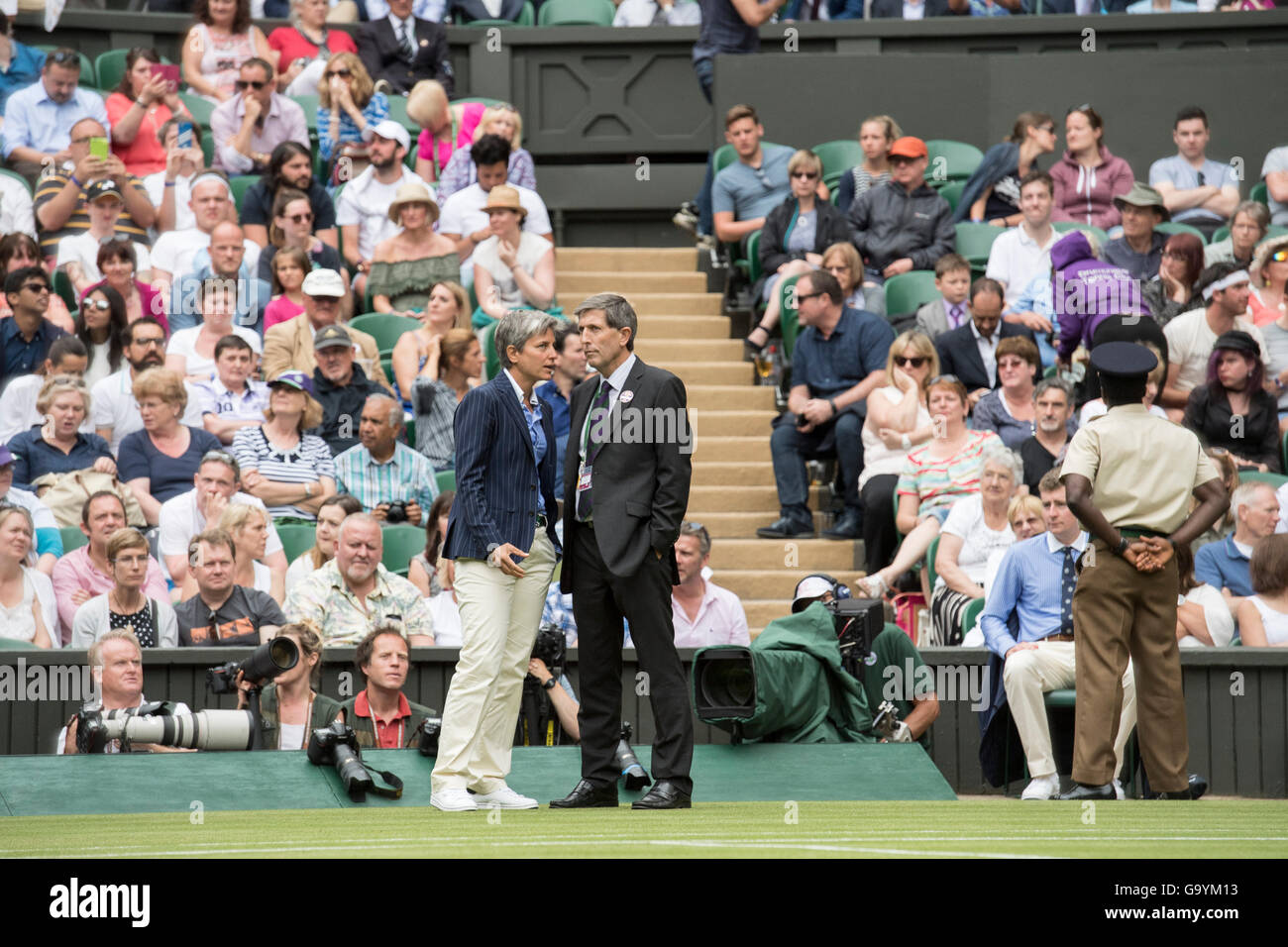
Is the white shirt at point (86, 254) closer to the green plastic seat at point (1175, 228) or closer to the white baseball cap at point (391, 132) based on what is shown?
the white baseball cap at point (391, 132)

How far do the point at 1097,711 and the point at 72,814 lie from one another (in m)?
3.83

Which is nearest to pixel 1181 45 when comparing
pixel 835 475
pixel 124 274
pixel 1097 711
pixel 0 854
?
pixel 835 475

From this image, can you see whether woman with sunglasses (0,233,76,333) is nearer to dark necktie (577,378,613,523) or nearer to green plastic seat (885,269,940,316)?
green plastic seat (885,269,940,316)

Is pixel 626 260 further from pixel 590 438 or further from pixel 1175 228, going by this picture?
pixel 590 438

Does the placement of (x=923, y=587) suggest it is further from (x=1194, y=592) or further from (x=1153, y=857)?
(x=1153, y=857)

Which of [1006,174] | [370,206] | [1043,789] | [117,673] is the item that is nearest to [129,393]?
[370,206]

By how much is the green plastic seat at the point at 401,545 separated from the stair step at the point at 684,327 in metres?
3.89

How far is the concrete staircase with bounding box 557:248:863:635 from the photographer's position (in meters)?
11.2

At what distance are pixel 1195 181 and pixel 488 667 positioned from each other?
30.5 feet

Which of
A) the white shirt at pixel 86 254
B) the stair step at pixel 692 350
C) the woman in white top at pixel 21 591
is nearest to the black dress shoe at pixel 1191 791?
the woman in white top at pixel 21 591

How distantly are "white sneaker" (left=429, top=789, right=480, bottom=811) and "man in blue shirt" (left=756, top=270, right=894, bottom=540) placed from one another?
16.9 feet

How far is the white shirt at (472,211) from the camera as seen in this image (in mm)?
12984

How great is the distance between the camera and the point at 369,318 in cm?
1226

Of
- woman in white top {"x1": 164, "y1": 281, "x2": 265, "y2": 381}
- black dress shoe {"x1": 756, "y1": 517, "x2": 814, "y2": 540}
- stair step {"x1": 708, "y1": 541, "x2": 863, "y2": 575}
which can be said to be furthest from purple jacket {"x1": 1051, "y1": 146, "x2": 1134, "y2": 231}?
woman in white top {"x1": 164, "y1": 281, "x2": 265, "y2": 381}
